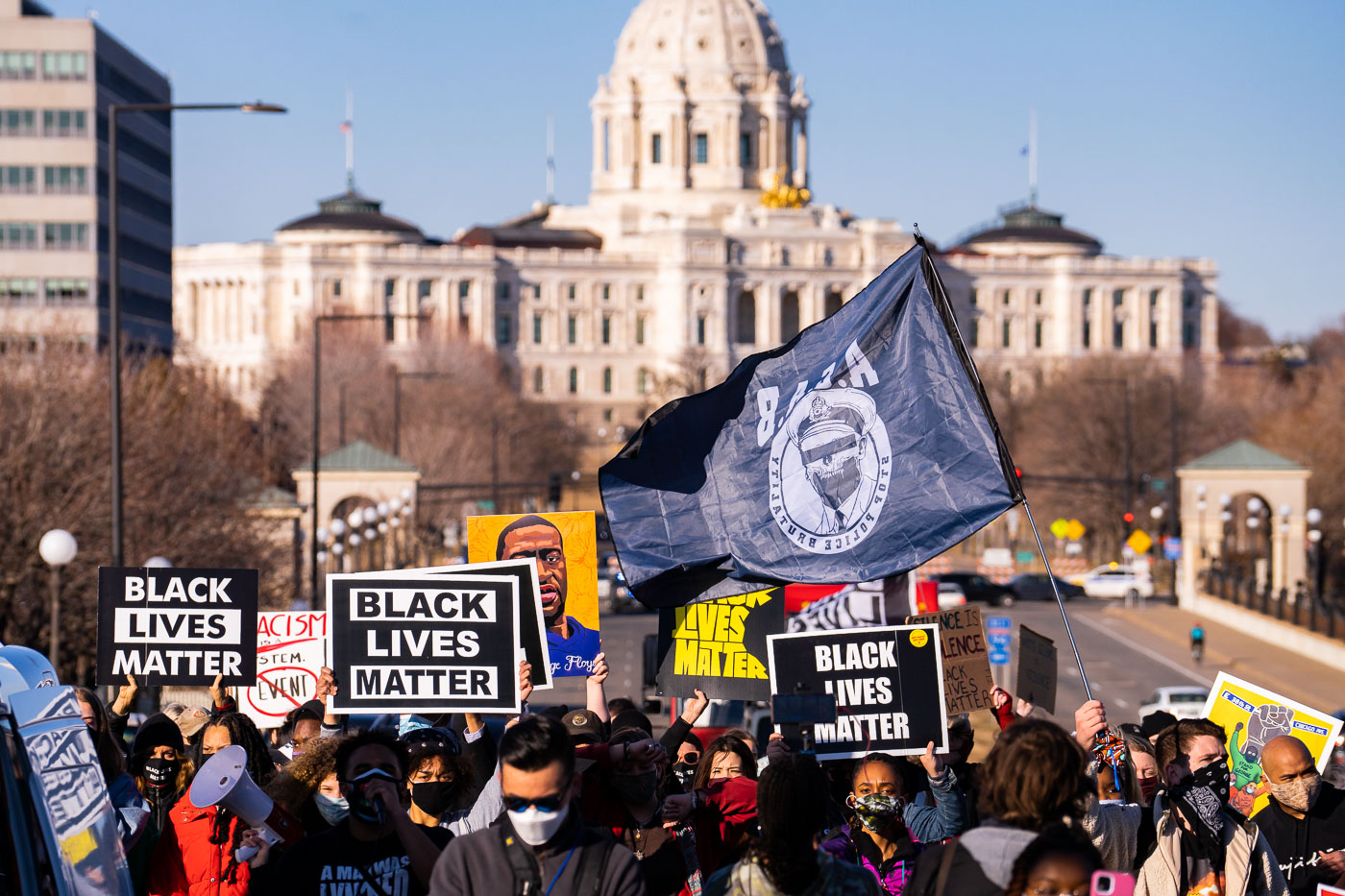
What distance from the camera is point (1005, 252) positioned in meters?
A: 181

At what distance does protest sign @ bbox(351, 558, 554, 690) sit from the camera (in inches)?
383

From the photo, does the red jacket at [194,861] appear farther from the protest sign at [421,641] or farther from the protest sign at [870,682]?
the protest sign at [870,682]

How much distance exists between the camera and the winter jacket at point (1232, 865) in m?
7.59

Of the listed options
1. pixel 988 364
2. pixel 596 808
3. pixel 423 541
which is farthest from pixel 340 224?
pixel 596 808

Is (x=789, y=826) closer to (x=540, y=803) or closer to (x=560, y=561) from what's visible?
(x=540, y=803)

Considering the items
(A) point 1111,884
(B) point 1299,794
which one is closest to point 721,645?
(B) point 1299,794

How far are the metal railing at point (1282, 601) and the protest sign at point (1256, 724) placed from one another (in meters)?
34.0

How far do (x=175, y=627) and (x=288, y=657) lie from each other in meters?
1.90

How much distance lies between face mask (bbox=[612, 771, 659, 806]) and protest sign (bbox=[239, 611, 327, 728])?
239 inches

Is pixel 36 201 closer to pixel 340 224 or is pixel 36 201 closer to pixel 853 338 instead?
pixel 853 338

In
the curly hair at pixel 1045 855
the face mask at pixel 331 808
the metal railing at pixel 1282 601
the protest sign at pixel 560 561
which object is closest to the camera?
the curly hair at pixel 1045 855

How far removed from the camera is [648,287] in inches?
6432

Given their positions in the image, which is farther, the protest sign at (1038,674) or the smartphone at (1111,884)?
→ the protest sign at (1038,674)

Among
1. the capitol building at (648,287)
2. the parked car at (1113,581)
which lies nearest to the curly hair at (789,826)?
the parked car at (1113,581)
